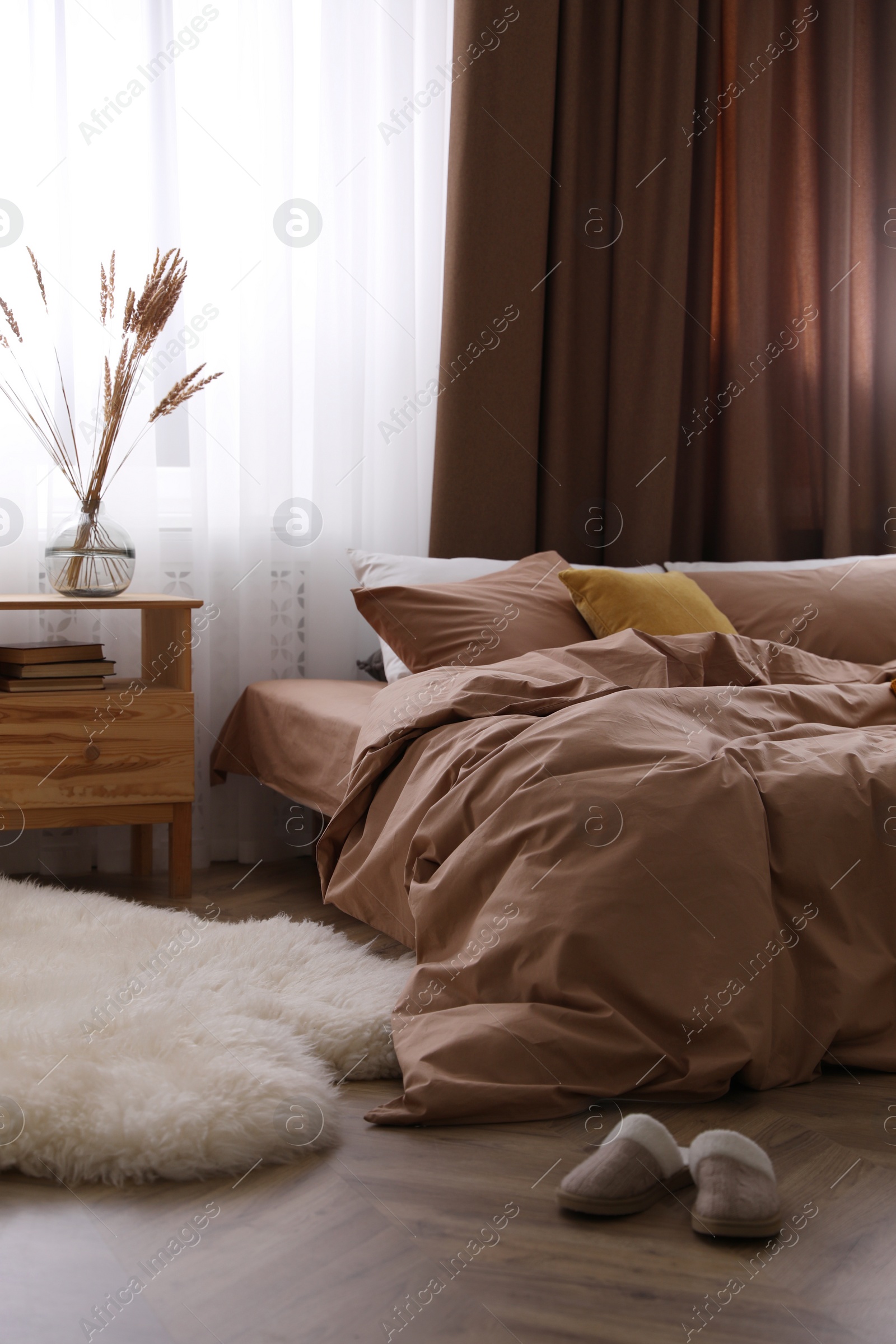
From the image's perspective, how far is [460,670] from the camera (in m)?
2.16

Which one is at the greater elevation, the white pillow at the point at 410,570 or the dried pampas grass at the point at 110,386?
the dried pampas grass at the point at 110,386

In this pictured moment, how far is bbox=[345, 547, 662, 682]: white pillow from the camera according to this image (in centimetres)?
273

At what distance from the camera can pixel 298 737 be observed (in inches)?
98.7

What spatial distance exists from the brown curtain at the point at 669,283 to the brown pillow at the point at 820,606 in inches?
22.9

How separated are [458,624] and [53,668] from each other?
87cm

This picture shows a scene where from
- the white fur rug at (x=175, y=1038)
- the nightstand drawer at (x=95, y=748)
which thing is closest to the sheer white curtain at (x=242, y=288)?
the nightstand drawer at (x=95, y=748)

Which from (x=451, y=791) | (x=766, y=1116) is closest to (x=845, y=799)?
(x=766, y=1116)

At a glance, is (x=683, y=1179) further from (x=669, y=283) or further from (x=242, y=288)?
(x=669, y=283)

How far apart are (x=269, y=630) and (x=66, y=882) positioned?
31.1 inches

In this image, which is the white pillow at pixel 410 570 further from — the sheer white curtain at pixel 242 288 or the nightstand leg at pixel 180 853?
the nightstand leg at pixel 180 853

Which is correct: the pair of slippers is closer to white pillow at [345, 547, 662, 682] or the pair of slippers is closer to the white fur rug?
the white fur rug

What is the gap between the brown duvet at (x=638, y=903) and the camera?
4.81 ft

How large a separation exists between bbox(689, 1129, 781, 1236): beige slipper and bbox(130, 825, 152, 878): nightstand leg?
5.72 ft

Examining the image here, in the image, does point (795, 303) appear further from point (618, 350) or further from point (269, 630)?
point (269, 630)
